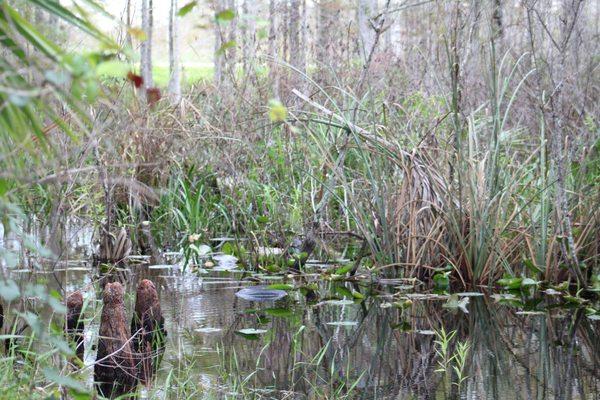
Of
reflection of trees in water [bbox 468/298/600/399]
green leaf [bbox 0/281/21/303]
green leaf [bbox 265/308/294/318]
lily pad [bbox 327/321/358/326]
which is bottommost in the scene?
reflection of trees in water [bbox 468/298/600/399]

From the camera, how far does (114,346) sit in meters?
4.18

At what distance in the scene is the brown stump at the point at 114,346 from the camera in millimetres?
4125

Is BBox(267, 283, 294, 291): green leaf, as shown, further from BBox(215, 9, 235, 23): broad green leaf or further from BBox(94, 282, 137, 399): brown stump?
BBox(215, 9, 235, 23): broad green leaf

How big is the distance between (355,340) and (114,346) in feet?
4.56

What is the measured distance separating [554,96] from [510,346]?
63.3 inches

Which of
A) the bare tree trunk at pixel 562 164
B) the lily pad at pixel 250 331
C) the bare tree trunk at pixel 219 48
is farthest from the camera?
the bare tree trunk at pixel 562 164

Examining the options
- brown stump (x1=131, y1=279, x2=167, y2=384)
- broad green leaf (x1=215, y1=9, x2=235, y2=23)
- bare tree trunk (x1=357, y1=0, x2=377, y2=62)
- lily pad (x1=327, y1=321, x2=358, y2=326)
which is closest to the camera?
broad green leaf (x1=215, y1=9, x2=235, y2=23)

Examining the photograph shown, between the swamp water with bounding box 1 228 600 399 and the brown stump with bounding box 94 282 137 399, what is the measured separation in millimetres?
163

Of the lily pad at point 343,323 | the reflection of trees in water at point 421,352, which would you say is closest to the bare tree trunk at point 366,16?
the reflection of trees in water at point 421,352

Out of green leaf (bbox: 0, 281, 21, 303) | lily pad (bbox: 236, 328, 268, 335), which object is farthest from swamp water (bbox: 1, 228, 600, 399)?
green leaf (bbox: 0, 281, 21, 303)

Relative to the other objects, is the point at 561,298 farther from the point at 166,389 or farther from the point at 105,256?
the point at 105,256

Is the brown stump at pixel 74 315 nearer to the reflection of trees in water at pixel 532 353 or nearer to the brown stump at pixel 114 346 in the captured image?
the brown stump at pixel 114 346

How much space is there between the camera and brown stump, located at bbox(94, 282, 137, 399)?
412cm

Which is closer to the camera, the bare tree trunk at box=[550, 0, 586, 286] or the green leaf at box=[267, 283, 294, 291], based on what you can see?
the bare tree trunk at box=[550, 0, 586, 286]
